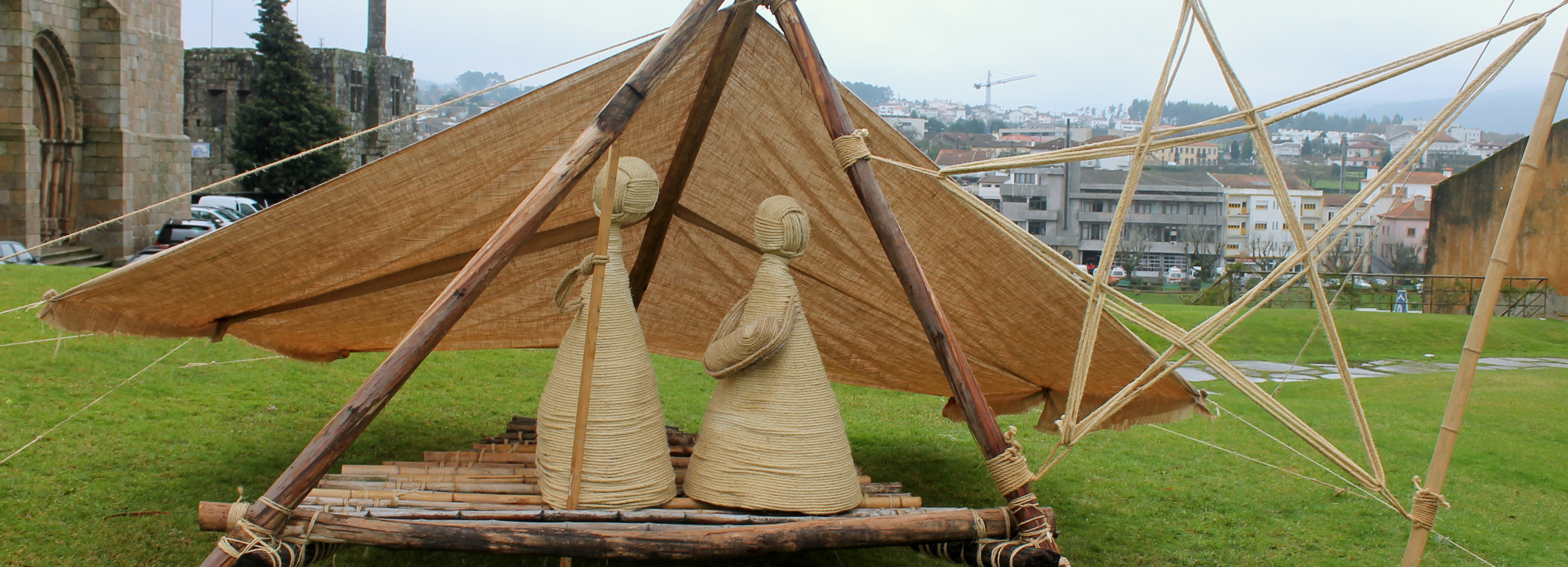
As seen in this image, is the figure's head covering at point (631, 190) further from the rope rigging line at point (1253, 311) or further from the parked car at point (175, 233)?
the parked car at point (175, 233)

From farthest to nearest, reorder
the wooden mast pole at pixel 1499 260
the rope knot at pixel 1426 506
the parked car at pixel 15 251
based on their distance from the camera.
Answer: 1. the parked car at pixel 15 251
2. the rope knot at pixel 1426 506
3. the wooden mast pole at pixel 1499 260

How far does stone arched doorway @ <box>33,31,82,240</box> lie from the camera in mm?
16641

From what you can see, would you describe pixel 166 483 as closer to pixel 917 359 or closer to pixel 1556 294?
pixel 917 359

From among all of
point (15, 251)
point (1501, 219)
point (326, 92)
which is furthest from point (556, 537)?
point (326, 92)

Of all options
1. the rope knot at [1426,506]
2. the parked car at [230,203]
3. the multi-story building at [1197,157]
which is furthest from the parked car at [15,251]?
the multi-story building at [1197,157]

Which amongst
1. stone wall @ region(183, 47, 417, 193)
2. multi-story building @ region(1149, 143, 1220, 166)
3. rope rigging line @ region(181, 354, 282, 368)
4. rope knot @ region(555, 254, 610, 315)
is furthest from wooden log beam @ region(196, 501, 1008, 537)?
multi-story building @ region(1149, 143, 1220, 166)

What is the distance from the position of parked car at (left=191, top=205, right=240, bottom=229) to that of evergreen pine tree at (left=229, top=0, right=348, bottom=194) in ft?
15.8

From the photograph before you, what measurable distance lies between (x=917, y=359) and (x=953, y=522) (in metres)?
1.90

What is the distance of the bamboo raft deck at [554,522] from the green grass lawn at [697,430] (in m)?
0.61

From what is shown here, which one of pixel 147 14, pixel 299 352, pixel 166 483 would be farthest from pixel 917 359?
pixel 147 14

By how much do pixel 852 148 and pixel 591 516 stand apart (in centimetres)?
150

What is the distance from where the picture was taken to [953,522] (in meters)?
3.21

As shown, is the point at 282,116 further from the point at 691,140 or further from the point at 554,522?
the point at 554,522

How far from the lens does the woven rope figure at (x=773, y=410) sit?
3.28 metres
